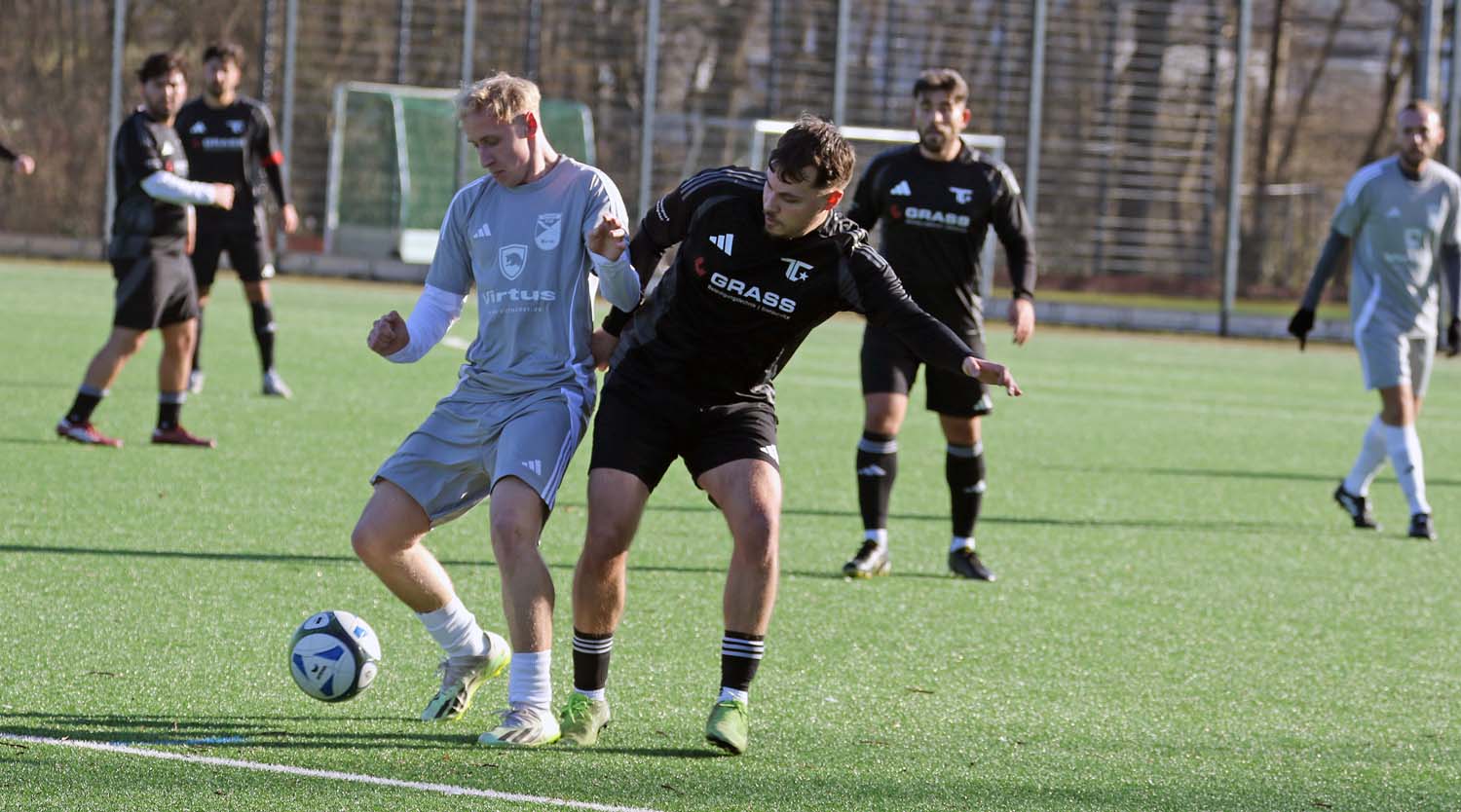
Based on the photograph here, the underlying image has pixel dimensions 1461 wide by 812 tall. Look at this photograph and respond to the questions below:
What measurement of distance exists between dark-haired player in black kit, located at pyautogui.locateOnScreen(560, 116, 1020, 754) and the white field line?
0.55 metres

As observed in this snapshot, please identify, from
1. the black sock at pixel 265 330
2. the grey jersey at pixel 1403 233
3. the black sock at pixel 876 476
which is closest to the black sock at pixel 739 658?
the black sock at pixel 876 476

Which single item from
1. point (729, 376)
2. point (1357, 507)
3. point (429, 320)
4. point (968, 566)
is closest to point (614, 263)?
point (729, 376)

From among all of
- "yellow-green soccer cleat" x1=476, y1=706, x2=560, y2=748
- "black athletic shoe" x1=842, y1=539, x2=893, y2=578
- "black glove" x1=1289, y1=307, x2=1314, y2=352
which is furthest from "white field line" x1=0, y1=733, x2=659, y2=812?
"black glove" x1=1289, y1=307, x2=1314, y2=352

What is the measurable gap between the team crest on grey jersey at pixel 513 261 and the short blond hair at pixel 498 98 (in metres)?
0.35

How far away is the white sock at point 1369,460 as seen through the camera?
10000mm

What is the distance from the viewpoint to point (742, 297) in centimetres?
495

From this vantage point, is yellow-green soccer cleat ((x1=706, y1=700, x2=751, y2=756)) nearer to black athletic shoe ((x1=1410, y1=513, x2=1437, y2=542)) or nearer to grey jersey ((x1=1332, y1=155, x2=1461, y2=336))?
black athletic shoe ((x1=1410, y1=513, x2=1437, y2=542))

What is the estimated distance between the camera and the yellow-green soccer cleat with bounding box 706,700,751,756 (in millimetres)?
4770

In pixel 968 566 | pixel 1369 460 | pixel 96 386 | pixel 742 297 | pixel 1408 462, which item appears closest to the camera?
pixel 742 297

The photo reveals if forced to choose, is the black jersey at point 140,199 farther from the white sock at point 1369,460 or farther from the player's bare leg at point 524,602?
the white sock at point 1369,460

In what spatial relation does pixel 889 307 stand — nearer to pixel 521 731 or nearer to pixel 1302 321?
pixel 521 731

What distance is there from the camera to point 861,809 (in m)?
4.37

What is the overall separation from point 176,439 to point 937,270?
15.7 ft

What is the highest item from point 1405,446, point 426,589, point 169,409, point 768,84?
point 768,84
